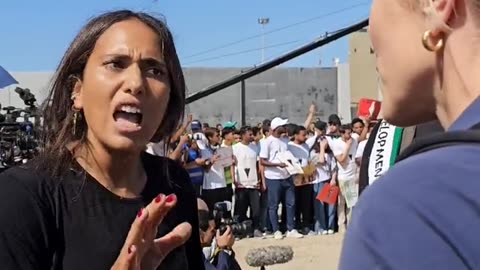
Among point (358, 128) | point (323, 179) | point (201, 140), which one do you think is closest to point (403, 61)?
point (201, 140)

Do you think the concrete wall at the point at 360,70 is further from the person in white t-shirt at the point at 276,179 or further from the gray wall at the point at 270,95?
the person in white t-shirt at the point at 276,179

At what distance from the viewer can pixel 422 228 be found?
871 mm

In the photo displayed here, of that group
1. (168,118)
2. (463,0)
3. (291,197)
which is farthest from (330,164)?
(463,0)

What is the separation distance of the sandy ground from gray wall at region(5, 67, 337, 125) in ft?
42.7

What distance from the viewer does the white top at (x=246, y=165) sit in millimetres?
11508

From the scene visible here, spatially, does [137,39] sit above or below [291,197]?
above

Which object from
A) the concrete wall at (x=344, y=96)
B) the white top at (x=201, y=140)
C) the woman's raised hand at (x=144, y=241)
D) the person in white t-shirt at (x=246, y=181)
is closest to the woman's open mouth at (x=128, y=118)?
the woman's raised hand at (x=144, y=241)

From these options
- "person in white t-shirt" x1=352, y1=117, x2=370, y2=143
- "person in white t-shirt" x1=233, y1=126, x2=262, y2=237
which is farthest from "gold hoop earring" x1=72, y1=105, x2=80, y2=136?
"person in white t-shirt" x1=352, y1=117, x2=370, y2=143

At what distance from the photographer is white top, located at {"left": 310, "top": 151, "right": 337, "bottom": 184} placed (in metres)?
11.9

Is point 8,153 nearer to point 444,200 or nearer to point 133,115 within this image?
point 133,115

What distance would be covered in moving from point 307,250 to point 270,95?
51.6 feet

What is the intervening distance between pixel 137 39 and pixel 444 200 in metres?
1.40

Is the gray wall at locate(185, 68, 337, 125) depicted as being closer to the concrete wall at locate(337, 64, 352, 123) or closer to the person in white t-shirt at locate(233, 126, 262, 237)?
the concrete wall at locate(337, 64, 352, 123)

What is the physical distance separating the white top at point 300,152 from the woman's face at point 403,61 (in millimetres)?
10574
